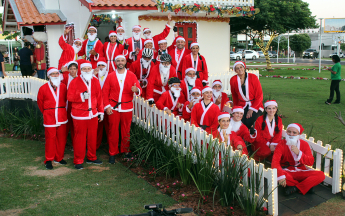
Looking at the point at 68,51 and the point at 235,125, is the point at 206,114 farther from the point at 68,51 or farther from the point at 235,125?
the point at 68,51

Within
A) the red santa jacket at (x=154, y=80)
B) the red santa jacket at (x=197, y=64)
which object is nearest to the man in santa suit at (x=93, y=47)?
the red santa jacket at (x=154, y=80)

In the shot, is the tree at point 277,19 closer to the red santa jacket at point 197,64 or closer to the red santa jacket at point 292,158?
the red santa jacket at point 197,64

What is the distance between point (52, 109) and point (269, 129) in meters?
4.04

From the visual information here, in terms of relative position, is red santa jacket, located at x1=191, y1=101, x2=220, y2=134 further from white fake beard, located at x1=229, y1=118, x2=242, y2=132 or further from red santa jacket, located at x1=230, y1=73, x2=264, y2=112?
red santa jacket, located at x1=230, y1=73, x2=264, y2=112

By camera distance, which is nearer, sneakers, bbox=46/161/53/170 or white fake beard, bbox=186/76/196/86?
sneakers, bbox=46/161/53/170

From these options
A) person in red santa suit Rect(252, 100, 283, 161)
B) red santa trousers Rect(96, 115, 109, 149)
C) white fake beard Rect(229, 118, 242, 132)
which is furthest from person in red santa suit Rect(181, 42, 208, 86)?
red santa trousers Rect(96, 115, 109, 149)

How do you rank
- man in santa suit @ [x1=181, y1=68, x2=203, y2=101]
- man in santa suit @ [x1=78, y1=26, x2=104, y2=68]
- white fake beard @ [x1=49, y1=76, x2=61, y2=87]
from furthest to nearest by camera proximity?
man in santa suit @ [x1=78, y1=26, x2=104, y2=68] < man in santa suit @ [x1=181, y1=68, x2=203, y2=101] < white fake beard @ [x1=49, y1=76, x2=61, y2=87]

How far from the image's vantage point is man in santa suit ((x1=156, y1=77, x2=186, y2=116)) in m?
6.70

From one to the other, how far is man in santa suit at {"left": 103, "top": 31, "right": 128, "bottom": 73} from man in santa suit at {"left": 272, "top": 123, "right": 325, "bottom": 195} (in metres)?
4.70

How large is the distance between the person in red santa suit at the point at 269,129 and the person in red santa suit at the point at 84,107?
9.86ft

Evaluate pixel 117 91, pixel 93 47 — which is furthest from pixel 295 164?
pixel 93 47

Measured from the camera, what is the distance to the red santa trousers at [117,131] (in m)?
6.46

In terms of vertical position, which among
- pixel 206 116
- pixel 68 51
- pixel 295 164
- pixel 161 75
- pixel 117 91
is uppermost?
pixel 68 51

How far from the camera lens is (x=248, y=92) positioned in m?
6.62
